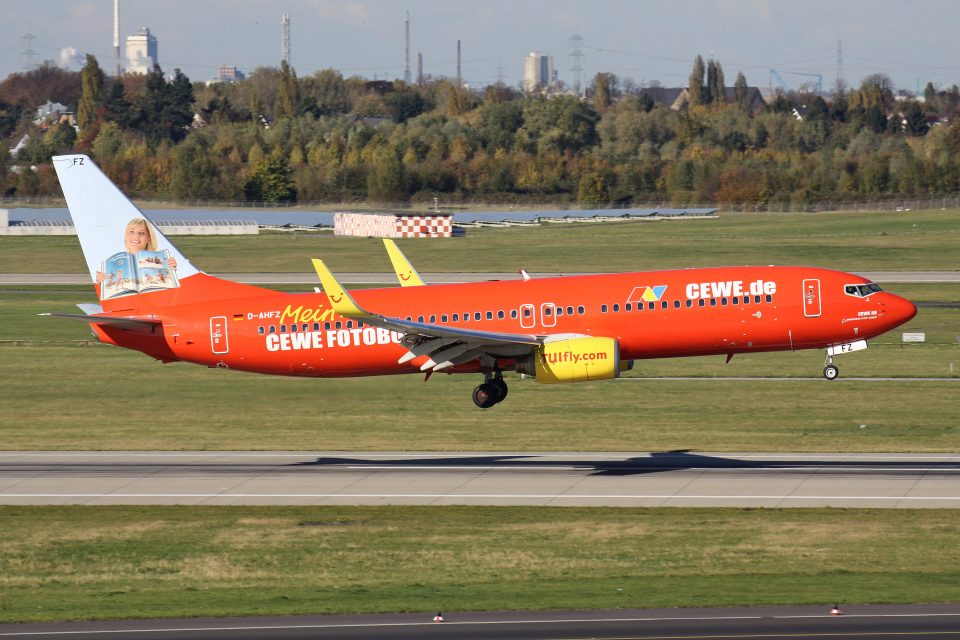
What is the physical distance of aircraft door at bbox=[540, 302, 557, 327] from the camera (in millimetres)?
56469

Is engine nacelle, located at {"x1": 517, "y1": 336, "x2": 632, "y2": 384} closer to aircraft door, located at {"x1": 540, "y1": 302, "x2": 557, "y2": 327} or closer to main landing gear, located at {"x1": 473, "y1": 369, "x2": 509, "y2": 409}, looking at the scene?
aircraft door, located at {"x1": 540, "y1": 302, "x2": 557, "y2": 327}

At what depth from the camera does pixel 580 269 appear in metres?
141

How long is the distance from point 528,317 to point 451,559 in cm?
1379

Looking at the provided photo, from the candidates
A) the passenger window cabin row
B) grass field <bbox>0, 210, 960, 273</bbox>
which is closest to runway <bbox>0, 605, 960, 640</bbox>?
the passenger window cabin row

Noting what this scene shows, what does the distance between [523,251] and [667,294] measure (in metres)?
104

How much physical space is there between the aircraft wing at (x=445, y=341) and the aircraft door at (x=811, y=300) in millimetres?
10479

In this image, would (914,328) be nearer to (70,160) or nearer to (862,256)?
(862,256)

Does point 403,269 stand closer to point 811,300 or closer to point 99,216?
point 99,216

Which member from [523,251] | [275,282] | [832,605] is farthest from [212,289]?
[523,251]

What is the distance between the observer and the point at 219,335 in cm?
5888

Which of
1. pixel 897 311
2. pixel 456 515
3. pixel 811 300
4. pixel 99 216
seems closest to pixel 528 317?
pixel 456 515

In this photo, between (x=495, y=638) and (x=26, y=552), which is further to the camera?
(x=26, y=552)

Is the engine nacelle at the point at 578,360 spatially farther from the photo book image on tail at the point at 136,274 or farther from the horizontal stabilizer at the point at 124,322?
the photo book image on tail at the point at 136,274

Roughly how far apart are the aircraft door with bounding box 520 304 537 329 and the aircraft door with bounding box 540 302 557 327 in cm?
33
